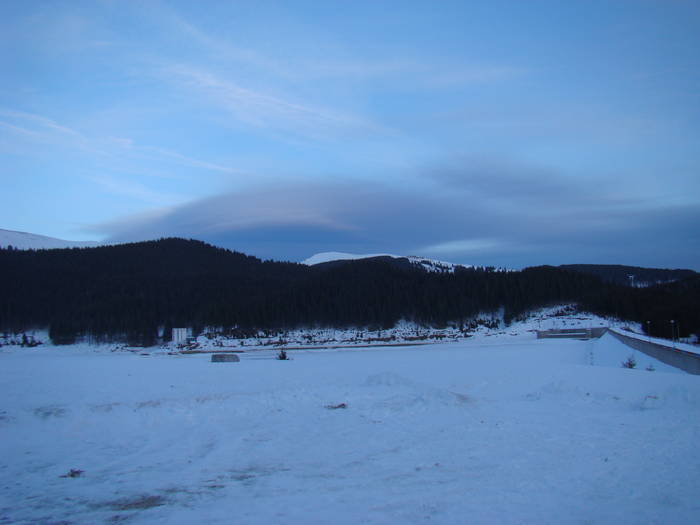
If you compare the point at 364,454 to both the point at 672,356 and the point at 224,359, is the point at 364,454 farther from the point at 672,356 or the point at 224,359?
the point at 224,359

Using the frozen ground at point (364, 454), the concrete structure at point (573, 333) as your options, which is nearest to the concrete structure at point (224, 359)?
the frozen ground at point (364, 454)

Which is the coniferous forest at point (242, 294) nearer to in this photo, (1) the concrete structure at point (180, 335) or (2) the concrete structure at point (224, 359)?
(1) the concrete structure at point (180, 335)

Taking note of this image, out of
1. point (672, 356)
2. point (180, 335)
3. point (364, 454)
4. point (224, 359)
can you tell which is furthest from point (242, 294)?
point (364, 454)

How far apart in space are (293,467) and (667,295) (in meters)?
61.6

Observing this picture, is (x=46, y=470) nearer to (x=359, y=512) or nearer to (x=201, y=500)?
(x=201, y=500)

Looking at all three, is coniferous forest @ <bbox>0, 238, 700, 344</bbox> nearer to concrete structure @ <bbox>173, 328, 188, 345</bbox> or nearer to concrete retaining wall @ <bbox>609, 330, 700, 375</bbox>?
concrete structure @ <bbox>173, 328, 188, 345</bbox>

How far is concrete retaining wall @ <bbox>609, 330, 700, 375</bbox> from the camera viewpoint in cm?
2006

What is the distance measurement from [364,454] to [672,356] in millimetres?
18068

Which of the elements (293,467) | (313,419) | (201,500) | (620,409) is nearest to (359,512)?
(201,500)

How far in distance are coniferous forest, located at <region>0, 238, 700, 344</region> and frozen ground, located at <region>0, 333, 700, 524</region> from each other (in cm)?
→ 5627

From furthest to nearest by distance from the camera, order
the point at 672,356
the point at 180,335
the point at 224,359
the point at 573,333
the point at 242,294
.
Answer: the point at 242,294 < the point at 180,335 < the point at 573,333 < the point at 224,359 < the point at 672,356

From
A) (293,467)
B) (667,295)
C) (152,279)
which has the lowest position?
(293,467)

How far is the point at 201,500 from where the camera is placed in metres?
6.91

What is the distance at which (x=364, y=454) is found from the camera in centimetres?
937
